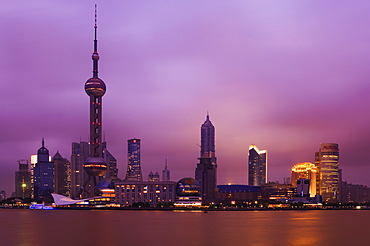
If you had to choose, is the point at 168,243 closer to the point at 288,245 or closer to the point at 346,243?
the point at 288,245

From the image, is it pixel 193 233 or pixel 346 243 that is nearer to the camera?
pixel 346 243

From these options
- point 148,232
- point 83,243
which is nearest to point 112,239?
point 83,243

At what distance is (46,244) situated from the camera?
105062 mm

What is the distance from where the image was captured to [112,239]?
114m

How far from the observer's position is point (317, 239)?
118125mm

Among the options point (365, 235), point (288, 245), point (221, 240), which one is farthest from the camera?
point (365, 235)

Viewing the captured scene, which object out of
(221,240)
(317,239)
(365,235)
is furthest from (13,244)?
(365,235)

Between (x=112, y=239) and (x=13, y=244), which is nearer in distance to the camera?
(x=13, y=244)

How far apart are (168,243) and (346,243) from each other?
119ft

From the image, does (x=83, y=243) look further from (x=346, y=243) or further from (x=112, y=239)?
(x=346, y=243)

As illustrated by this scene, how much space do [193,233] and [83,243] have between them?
32.7 metres

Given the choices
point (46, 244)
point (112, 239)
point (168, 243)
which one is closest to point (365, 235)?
point (168, 243)

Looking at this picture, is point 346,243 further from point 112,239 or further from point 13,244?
point 13,244

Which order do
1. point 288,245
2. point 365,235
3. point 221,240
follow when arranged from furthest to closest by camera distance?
point 365,235, point 221,240, point 288,245
